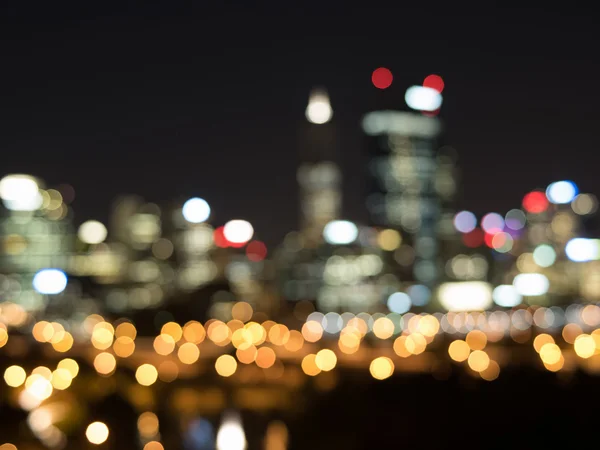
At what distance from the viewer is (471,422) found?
21.3 meters

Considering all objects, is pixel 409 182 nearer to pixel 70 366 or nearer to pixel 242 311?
pixel 242 311

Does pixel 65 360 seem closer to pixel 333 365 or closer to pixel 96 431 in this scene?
pixel 333 365

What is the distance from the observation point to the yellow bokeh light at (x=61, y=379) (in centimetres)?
2962

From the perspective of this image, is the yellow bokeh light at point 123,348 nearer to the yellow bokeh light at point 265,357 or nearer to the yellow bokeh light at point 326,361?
the yellow bokeh light at point 265,357

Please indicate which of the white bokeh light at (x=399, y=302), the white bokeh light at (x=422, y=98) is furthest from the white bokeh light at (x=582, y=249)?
the white bokeh light at (x=422, y=98)

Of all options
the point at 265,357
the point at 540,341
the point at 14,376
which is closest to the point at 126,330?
the point at 265,357

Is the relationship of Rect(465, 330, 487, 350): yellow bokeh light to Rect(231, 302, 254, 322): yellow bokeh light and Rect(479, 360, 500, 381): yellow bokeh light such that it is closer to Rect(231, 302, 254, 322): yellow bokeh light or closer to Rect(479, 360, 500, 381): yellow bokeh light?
Result: Rect(479, 360, 500, 381): yellow bokeh light

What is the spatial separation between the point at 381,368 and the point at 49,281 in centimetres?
7760

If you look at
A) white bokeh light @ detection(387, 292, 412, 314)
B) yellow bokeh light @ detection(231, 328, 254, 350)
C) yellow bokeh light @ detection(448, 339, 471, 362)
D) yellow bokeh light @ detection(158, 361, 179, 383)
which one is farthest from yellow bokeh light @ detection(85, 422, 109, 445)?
white bokeh light @ detection(387, 292, 412, 314)

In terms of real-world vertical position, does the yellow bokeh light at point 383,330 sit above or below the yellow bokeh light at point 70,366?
above

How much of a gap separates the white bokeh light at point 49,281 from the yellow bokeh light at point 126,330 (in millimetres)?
34527

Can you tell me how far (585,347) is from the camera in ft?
138

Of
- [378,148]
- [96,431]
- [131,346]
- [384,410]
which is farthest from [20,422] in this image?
[378,148]

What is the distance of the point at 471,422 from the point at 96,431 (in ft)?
24.0
